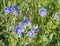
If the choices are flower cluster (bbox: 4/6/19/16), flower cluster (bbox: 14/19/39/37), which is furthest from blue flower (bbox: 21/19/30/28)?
flower cluster (bbox: 4/6/19/16)

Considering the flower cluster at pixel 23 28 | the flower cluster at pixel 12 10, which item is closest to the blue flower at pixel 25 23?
the flower cluster at pixel 23 28

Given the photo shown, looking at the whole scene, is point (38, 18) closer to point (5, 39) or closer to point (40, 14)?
point (40, 14)

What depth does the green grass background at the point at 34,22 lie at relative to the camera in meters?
2.80

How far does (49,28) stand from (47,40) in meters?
0.17

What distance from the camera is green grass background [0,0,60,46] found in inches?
110

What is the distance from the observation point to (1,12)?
3.23 m

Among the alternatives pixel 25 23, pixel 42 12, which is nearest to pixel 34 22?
pixel 42 12

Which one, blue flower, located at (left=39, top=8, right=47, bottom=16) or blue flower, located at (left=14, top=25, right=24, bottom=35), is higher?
blue flower, located at (left=39, top=8, right=47, bottom=16)

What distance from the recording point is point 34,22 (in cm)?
308

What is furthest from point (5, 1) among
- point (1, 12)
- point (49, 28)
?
point (49, 28)

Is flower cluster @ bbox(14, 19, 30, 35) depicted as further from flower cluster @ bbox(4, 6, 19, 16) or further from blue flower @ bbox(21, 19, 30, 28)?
flower cluster @ bbox(4, 6, 19, 16)

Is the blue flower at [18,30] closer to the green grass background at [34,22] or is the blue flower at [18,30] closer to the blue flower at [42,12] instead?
the green grass background at [34,22]

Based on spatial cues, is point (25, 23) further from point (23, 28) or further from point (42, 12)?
point (42, 12)

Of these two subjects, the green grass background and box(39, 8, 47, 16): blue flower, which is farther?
box(39, 8, 47, 16): blue flower
